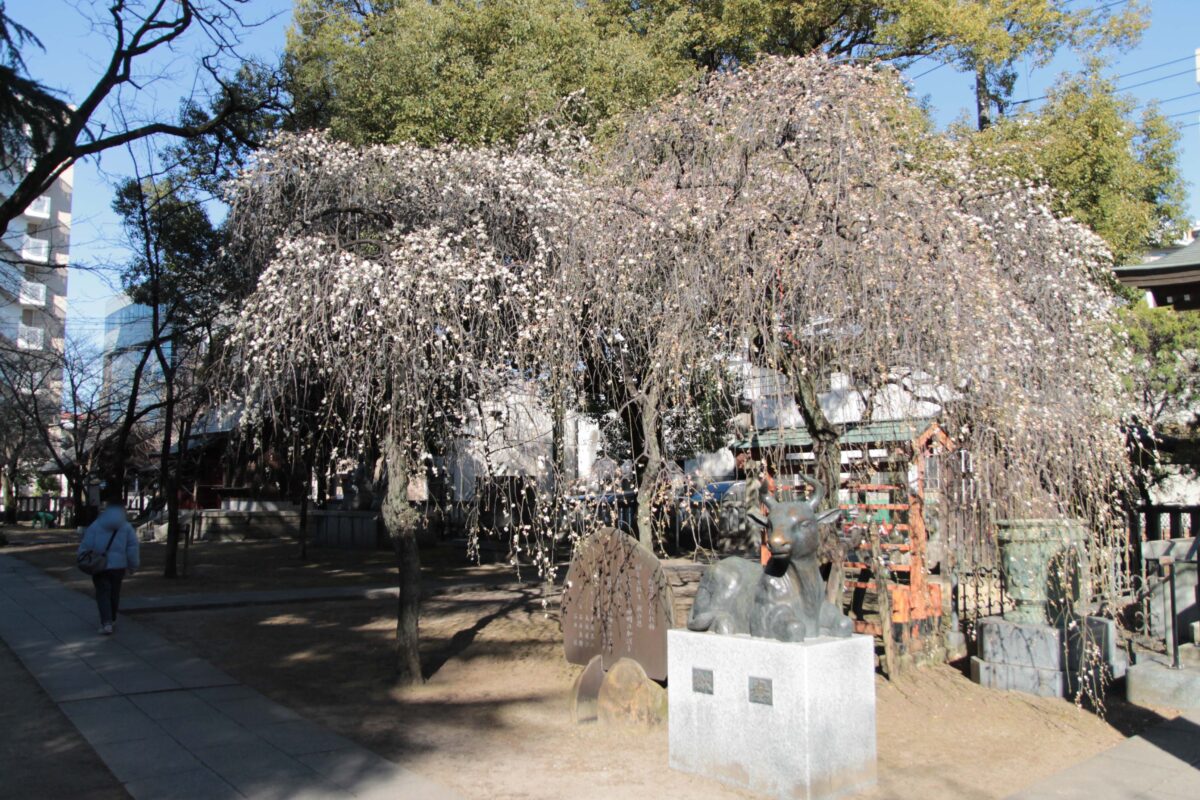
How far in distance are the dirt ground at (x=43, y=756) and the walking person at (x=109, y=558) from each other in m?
3.10

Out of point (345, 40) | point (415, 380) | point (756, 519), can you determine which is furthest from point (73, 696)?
point (345, 40)

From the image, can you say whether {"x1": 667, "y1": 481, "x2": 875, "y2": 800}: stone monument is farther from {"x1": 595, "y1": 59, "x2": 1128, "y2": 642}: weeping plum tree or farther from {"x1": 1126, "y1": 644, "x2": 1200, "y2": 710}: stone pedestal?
{"x1": 1126, "y1": 644, "x2": 1200, "y2": 710}: stone pedestal

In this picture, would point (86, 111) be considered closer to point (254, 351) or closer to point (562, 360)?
point (254, 351)

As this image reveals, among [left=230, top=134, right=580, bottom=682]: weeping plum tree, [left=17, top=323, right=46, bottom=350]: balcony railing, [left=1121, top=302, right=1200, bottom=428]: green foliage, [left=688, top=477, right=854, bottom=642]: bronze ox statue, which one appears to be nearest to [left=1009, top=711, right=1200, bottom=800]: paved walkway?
[left=688, top=477, right=854, bottom=642]: bronze ox statue

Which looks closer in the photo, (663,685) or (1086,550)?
(1086,550)

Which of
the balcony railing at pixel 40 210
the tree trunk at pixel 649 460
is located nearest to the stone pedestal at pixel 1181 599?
the tree trunk at pixel 649 460

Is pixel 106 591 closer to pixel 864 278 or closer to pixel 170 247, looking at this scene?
pixel 170 247

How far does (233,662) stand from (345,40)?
1461 cm

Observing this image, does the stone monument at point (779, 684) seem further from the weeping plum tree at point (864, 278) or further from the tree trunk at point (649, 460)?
the tree trunk at point (649, 460)

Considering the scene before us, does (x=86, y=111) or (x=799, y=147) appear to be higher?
(x=86, y=111)

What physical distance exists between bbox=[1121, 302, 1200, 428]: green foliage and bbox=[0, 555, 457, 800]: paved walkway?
15845 millimetres

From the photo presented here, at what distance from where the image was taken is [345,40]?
66.0ft

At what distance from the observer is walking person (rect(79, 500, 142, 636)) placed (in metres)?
11.7

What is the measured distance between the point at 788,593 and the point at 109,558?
30.5 feet
